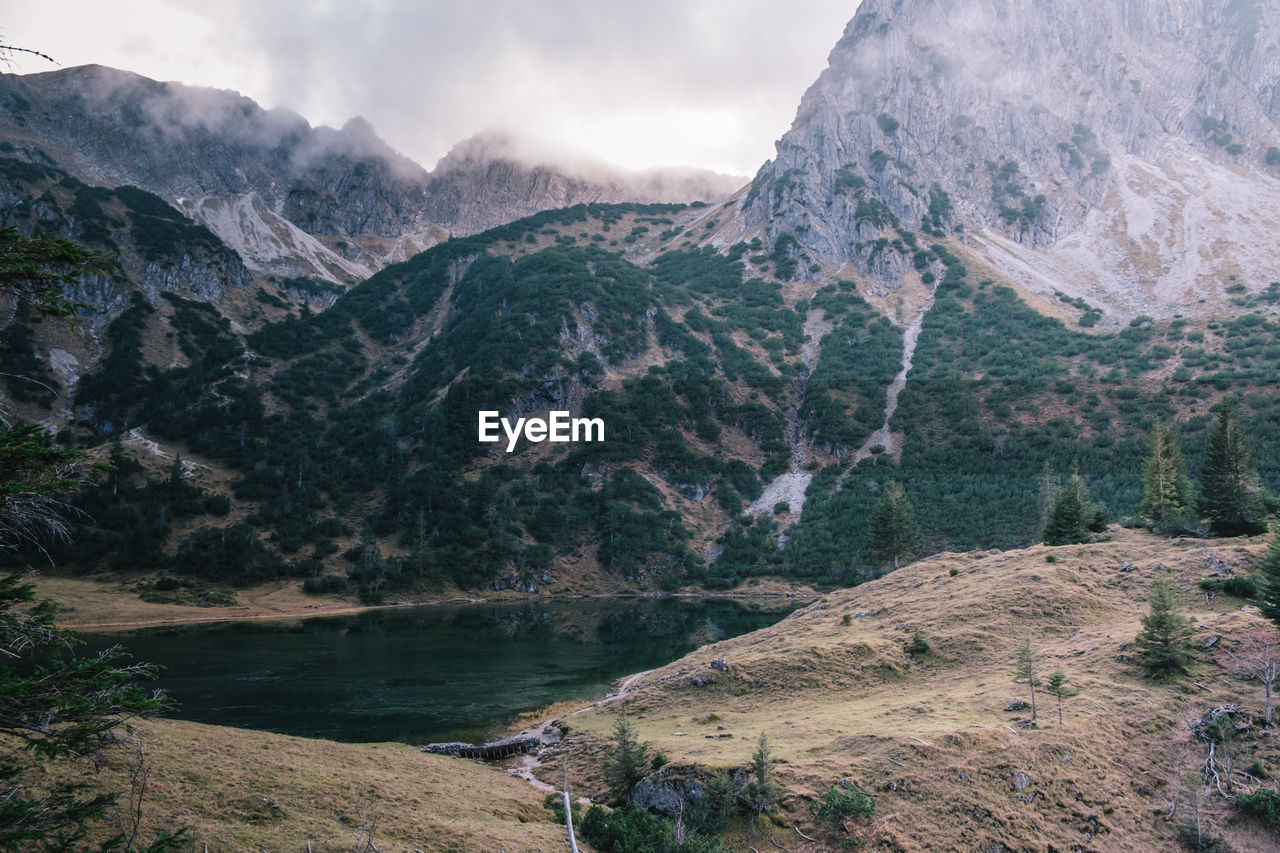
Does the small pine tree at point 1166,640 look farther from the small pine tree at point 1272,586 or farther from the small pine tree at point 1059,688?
the small pine tree at point 1059,688

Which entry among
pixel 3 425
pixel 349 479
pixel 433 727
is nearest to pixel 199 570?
pixel 349 479

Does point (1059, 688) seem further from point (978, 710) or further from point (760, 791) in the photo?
point (760, 791)

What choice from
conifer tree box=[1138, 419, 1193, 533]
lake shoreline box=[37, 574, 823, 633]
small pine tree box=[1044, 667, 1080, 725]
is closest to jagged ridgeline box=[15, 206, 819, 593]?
lake shoreline box=[37, 574, 823, 633]

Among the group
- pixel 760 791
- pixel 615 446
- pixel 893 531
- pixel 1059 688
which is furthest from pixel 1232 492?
pixel 615 446

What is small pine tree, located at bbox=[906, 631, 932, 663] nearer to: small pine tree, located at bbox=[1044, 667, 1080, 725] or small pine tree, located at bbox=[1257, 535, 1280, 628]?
Answer: small pine tree, located at bbox=[1044, 667, 1080, 725]

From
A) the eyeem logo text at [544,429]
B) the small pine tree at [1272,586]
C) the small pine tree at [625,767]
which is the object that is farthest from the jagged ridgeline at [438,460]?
the small pine tree at [1272,586]
